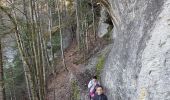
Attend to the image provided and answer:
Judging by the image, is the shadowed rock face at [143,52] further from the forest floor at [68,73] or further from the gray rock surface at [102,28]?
the gray rock surface at [102,28]

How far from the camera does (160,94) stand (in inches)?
289

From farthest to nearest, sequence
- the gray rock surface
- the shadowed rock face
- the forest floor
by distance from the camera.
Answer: the gray rock surface
the forest floor
the shadowed rock face

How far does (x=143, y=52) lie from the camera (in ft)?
27.7

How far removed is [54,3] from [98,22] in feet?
12.2

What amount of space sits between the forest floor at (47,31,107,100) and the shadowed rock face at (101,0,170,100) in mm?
8842

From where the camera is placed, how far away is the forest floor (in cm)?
2053

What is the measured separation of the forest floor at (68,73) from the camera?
20.5m

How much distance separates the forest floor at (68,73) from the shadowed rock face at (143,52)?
29.0ft

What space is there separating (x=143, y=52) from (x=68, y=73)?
1435 centimetres

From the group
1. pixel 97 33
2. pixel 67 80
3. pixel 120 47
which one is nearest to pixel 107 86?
pixel 120 47

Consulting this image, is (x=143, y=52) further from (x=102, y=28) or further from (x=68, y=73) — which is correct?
(x=102, y=28)

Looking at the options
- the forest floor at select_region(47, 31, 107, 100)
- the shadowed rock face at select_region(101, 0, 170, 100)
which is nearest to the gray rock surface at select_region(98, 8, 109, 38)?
the forest floor at select_region(47, 31, 107, 100)

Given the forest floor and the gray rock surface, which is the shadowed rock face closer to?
the forest floor

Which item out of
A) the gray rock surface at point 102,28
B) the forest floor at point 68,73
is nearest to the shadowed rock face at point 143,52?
the forest floor at point 68,73
